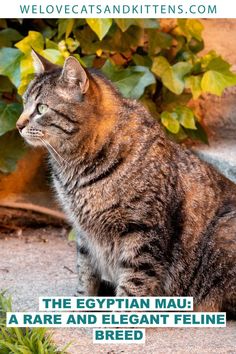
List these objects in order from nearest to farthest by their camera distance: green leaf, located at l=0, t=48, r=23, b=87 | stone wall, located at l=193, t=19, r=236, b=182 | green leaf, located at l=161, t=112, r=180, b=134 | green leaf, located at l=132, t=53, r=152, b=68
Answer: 1. green leaf, located at l=0, t=48, r=23, b=87
2. green leaf, located at l=161, t=112, r=180, b=134
3. green leaf, located at l=132, t=53, r=152, b=68
4. stone wall, located at l=193, t=19, r=236, b=182

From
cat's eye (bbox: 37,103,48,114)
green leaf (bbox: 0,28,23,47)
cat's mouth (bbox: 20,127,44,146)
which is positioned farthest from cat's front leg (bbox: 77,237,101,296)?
green leaf (bbox: 0,28,23,47)

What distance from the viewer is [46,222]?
515cm

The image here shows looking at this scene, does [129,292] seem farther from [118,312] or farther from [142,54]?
[142,54]

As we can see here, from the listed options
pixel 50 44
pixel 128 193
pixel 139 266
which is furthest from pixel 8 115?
pixel 139 266

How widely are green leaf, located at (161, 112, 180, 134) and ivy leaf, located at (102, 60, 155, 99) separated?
23cm

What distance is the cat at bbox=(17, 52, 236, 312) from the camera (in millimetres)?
3305

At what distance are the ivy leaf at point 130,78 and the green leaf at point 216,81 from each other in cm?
31

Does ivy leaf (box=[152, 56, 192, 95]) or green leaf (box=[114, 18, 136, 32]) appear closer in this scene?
green leaf (box=[114, 18, 136, 32])

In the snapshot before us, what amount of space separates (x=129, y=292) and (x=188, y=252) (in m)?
0.34

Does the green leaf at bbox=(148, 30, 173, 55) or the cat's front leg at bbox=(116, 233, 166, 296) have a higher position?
the green leaf at bbox=(148, 30, 173, 55)

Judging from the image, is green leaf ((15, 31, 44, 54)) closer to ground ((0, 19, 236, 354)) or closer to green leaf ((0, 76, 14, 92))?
green leaf ((0, 76, 14, 92))

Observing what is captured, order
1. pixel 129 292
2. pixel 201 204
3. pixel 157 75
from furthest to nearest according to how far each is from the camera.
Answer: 1. pixel 157 75
2. pixel 201 204
3. pixel 129 292
